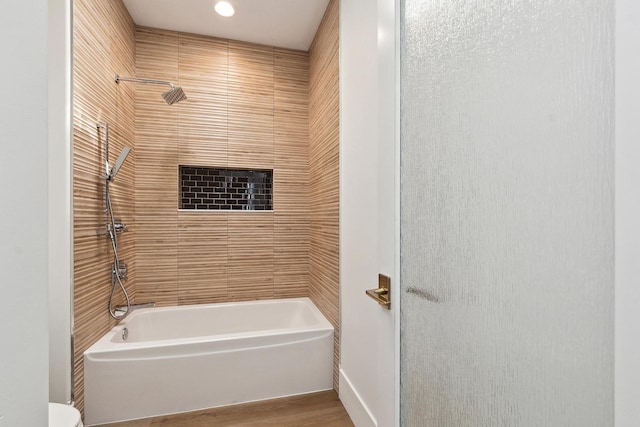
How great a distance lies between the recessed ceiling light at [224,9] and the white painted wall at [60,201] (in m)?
1.03

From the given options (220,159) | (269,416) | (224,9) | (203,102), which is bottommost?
(269,416)

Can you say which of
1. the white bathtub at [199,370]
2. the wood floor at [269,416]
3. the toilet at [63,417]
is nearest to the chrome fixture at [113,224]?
the white bathtub at [199,370]

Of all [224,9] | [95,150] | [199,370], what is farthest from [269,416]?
[224,9]

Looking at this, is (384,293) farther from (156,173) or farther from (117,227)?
(156,173)

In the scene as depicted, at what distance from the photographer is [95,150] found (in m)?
1.98

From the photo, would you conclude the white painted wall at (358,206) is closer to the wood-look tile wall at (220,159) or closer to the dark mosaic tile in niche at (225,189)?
the wood-look tile wall at (220,159)

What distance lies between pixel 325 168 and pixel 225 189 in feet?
3.52

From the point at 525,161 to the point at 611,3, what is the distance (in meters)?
0.25

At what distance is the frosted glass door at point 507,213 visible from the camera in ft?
1.52

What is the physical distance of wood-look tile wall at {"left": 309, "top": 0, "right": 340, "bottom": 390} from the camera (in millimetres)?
2188

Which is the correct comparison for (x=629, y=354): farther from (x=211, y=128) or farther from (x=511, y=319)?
(x=211, y=128)

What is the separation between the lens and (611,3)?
43 centimetres

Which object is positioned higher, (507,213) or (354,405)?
(507,213)

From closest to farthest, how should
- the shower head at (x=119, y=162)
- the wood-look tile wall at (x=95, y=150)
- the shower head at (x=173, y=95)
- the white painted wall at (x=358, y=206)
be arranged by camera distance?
the white painted wall at (x=358, y=206), the wood-look tile wall at (x=95, y=150), the shower head at (x=119, y=162), the shower head at (x=173, y=95)
